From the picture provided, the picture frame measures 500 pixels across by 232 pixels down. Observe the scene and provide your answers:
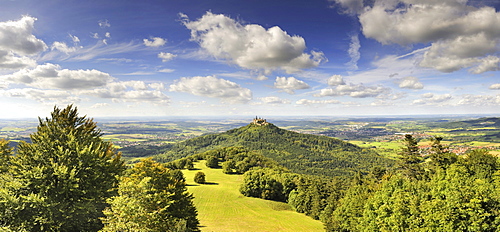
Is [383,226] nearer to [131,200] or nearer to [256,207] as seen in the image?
[131,200]

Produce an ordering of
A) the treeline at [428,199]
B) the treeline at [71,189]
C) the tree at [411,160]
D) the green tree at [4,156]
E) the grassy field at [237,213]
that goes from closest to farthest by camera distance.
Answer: the treeline at [71,189], the green tree at [4,156], the treeline at [428,199], the tree at [411,160], the grassy field at [237,213]

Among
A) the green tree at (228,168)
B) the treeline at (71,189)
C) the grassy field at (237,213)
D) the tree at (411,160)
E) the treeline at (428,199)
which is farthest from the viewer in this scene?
the green tree at (228,168)

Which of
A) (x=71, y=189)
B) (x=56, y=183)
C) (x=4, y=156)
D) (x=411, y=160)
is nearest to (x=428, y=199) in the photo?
(x=411, y=160)

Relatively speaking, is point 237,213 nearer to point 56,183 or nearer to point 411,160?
point 411,160

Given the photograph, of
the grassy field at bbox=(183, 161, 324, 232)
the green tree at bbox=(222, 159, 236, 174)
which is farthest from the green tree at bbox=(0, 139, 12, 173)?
the green tree at bbox=(222, 159, 236, 174)

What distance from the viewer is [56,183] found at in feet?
68.3

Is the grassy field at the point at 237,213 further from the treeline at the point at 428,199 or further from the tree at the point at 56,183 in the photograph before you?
the tree at the point at 56,183

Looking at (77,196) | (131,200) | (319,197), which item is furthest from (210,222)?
(131,200)

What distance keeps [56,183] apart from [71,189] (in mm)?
1915

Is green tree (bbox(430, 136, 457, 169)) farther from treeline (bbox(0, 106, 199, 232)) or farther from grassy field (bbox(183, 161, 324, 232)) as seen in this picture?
treeline (bbox(0, 106, 199, 232))

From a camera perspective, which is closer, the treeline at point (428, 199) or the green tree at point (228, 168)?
the treeline at point (428, 199)

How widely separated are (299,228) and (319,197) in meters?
17.9

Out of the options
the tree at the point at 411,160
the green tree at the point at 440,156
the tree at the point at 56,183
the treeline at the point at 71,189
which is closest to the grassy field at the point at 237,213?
the tree at the point at 411,160

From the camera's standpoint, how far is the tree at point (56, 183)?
19047mm
